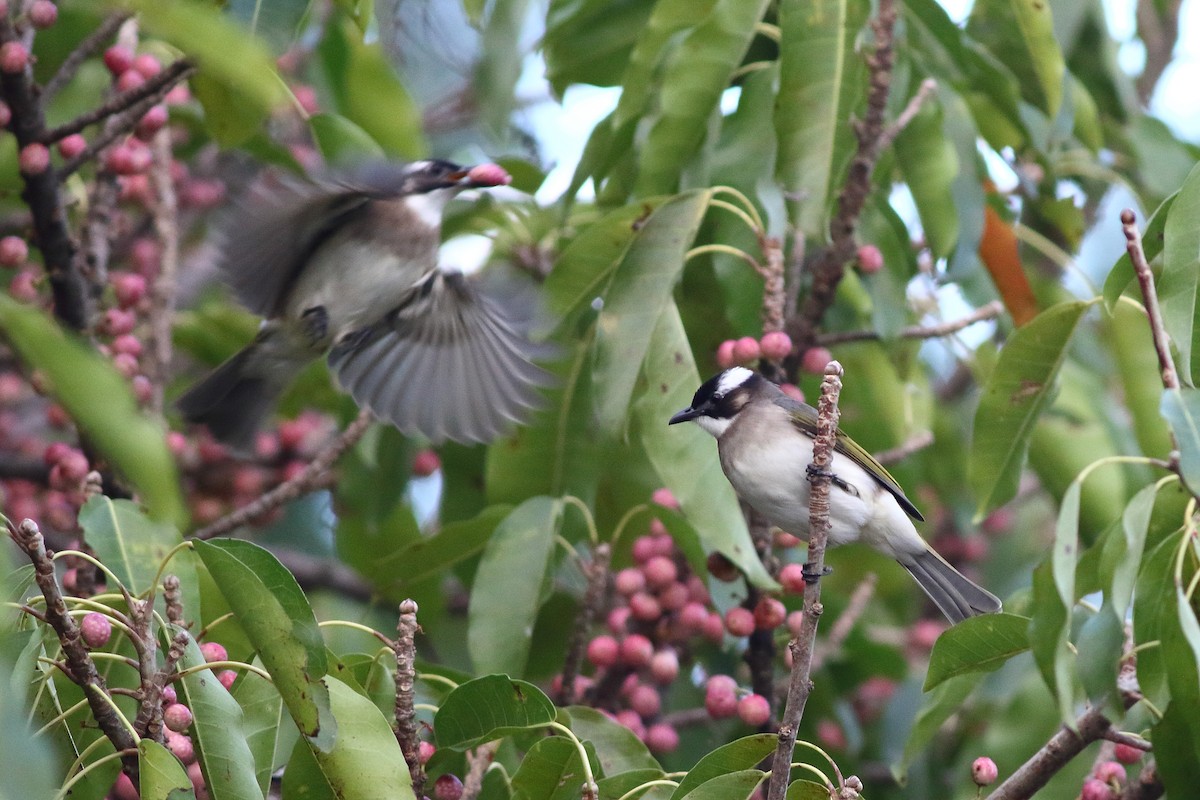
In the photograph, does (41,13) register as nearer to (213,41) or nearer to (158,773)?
(158,773)

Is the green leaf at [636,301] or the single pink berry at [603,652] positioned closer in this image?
the green leaf at [636,301]

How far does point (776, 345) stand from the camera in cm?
354

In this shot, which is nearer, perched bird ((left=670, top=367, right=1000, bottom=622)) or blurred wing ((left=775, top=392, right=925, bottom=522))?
perched bird ((left=670, top=367, right=1000, bottom=622))

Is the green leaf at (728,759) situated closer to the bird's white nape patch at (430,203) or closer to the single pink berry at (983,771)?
the single pink berry at (983,771)

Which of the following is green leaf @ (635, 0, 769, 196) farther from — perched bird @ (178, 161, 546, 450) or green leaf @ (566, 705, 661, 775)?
green leaf @ (566, 705, 661, 775)

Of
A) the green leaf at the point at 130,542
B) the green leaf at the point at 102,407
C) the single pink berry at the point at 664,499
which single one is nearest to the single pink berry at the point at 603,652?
the single pink berry at the point at 664,499

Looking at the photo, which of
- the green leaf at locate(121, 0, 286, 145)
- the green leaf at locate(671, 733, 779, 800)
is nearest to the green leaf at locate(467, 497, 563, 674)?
the green leaf at locate(671, 733, 779, 800)

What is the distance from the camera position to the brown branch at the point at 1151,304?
8.26 feet

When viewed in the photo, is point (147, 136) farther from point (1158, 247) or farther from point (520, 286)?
point (1158, 247)

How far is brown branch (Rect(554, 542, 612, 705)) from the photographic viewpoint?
11.5 feet

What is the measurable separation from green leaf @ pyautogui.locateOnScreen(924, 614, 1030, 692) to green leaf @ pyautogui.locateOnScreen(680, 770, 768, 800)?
1.29 ft

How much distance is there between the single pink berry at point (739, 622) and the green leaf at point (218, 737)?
150 centimetres

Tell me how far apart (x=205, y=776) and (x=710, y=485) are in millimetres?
1348

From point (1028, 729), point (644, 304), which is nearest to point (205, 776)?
point (644, 304)
